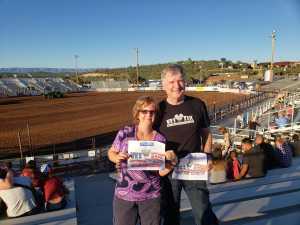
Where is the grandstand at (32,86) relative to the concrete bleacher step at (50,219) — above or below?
below

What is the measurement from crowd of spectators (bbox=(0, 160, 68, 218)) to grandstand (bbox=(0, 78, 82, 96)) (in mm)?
63206

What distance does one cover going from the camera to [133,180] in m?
2.96

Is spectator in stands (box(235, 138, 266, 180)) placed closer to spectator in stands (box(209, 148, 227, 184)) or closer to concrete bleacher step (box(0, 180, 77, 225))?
spectator in stands (box(209, 148, 227, 184))

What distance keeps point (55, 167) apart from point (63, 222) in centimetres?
708

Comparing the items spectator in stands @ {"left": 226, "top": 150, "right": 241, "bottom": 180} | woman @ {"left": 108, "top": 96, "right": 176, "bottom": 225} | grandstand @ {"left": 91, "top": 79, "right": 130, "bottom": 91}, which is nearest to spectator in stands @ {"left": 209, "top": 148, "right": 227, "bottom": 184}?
spectator in stands @ {"left": 226, "top": 150, "right": 241, "bottom": 180}

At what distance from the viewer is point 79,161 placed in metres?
11.5

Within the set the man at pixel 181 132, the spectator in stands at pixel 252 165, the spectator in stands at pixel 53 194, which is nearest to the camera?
the man at pixel 181 132

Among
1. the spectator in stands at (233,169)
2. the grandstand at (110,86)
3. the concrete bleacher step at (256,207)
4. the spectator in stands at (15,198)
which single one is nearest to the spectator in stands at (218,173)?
the spectator in stands at (233,169)

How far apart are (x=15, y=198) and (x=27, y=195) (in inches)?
6.0

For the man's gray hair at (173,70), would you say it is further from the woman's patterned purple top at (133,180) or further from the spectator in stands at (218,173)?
the spectator in stands at (218,173)

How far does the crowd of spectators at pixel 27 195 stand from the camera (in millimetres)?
4418

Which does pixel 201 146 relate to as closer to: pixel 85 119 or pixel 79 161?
pixel 79 161

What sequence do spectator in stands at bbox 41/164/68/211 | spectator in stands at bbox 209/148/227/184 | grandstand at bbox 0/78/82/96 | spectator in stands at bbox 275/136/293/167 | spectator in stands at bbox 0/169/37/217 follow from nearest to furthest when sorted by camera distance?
spectator in stands at bbox 0/169/37/217, spectator in stands at bbox 41/164/68/211, spectator in stands at bbox 209/148/227/184, spectator in stands at bbox 275/136/293/167, grandstand at bbox 0/78/82/96

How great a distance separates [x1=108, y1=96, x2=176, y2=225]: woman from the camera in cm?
294
